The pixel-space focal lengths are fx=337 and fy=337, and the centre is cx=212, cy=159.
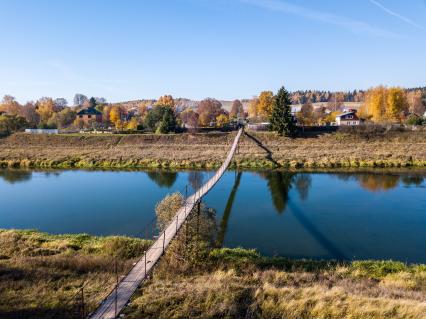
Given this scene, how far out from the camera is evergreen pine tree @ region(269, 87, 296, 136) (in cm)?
4206

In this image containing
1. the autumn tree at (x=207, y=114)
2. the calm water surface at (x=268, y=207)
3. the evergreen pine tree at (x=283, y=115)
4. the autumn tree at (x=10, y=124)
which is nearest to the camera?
the calm water surface at (x=268, y=207)

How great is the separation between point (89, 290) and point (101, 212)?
36.4 feet

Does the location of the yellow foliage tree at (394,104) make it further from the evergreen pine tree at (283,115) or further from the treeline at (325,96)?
the treeline at (325,96)

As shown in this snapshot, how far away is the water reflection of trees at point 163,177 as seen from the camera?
93.4 feet

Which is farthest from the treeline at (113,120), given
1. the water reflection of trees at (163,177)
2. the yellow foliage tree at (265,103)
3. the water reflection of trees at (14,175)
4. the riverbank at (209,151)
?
the water reflection of trees at (14,175)

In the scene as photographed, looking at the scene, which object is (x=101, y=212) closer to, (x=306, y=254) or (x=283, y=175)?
(x=306, y=254)

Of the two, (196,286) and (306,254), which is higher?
(196,286)

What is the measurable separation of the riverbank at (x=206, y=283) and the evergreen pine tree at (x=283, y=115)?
98.5ft

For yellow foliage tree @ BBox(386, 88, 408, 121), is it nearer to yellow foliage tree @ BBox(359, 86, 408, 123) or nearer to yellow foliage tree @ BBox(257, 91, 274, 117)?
yellow foliage tree @ BBox(359, 86, 408, 123)

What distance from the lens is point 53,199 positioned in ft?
77.9

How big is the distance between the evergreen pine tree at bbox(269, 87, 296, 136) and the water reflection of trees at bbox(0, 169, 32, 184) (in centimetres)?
2845

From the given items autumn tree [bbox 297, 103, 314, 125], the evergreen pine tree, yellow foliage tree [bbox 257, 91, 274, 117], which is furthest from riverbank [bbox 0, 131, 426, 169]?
yellow foliage tree [bbox 257, 91, 274, 117]

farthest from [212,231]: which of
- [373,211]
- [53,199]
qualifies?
[53,199]

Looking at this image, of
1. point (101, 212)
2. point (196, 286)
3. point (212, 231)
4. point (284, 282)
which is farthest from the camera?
point (101, 212)
